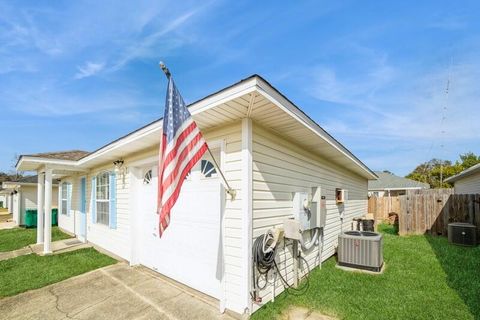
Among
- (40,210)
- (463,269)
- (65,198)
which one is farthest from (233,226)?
(65,198)

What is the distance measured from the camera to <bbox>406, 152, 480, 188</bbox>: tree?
3199 centimetres

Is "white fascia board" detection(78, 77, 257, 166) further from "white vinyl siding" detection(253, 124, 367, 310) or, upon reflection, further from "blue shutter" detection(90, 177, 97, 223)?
"blue shutter" detection(90, 177, 97, 223)

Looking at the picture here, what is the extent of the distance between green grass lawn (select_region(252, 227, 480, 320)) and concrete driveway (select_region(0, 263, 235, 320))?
1.13 m

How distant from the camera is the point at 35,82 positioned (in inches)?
253

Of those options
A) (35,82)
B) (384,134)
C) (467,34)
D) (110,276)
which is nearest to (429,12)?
(467,34)

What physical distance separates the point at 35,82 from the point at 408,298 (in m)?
9.48

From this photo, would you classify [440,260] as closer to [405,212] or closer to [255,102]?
[405,212]

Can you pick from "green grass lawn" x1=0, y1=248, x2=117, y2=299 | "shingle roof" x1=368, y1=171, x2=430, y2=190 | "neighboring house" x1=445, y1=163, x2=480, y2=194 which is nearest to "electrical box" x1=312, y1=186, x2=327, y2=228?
"green grass lawn" x1=0, y1=248, x2=117, y2=299

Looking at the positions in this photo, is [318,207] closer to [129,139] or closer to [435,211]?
[129,139]

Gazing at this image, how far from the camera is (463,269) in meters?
5.10

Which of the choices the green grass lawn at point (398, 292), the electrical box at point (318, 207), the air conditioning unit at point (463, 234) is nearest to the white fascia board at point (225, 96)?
the green grass lawn at point (398, 292)

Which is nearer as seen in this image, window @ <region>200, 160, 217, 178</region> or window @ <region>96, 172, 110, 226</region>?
window @ <region>200, 160, 217, 178</region>

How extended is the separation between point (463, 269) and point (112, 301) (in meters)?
6.81

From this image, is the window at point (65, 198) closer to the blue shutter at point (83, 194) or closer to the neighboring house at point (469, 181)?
the blue shutter at point (83, 194)
